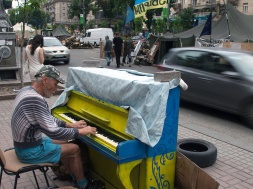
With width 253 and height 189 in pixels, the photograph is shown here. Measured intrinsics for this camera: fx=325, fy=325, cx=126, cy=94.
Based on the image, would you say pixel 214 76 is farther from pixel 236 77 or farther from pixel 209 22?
pixel 209 22

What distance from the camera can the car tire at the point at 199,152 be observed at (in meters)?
4.46

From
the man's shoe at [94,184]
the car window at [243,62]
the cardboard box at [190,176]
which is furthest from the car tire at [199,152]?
the car window at [243,62]

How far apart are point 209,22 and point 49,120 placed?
15.3 m

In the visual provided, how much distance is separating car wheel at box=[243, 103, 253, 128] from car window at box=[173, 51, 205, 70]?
1.65 m

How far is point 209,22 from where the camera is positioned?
17.0 metres

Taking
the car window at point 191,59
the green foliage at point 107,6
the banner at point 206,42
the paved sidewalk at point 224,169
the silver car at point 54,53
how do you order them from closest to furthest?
the paved sidewalk at point 224,169 < the car window at point 191,59 < the silver car at point 54,53 < the banner at point 206,42 < the green foliage at point 107,6

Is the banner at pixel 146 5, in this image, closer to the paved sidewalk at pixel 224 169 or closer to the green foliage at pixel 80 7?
the paved sidewalk at pixel 224 169

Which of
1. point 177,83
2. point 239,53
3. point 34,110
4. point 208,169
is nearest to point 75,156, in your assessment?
point 34,110

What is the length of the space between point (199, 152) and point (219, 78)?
3.15 meters

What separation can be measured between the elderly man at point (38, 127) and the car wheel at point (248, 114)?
169 inches

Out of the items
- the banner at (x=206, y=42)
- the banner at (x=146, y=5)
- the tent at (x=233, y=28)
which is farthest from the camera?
the banner at (x=206, y=42)

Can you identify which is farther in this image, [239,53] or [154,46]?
[154,46]

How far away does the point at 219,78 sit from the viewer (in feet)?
23.8

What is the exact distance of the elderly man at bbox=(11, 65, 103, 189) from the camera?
3109 mm
